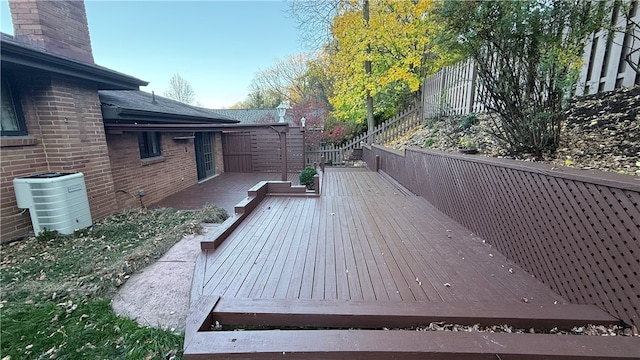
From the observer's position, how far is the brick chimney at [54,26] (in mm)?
3855

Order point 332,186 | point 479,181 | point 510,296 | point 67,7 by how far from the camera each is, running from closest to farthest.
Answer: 1. point 510,296
2. point 479,181
3. point 67,7
4. point 332,186

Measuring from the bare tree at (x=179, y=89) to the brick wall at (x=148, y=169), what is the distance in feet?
70.3

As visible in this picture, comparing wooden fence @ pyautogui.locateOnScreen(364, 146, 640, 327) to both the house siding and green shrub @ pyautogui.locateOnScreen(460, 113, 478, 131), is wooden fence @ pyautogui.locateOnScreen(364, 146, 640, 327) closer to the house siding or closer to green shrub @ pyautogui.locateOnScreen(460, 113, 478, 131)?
green shrub @ pyautogui.locateOnScreen(460, 113, 478, 131)

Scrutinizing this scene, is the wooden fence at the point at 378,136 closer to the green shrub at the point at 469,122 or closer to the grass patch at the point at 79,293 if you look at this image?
the green shrub at the point at 469,122

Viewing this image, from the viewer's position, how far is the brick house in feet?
10.9

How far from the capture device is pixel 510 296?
1952mm

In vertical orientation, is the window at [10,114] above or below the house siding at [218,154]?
above

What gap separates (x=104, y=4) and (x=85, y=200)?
4.93 meters

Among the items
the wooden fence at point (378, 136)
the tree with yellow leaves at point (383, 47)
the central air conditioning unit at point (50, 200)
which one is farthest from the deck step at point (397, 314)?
the tree with yellow leaves at point (383, 47)

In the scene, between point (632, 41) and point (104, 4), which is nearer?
point (632, 41)

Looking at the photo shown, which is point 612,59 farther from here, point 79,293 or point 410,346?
point 79,293

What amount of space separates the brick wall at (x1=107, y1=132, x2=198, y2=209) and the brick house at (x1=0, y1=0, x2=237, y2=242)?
0.09 ft

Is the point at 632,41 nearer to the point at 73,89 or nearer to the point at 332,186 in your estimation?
the point at 332,186

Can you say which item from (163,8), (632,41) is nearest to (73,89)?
(163,8)
